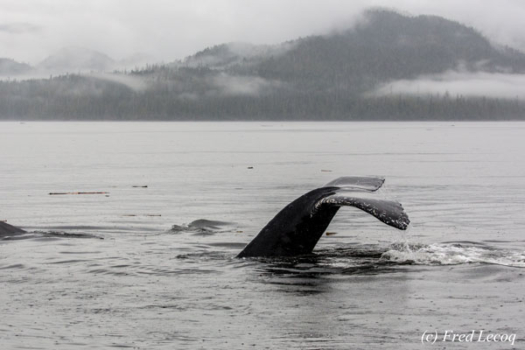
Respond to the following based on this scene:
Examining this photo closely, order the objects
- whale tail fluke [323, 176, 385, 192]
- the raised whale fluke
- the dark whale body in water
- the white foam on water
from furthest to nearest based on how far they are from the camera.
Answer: the dark whale body in water, the white foam on water, whale tail fluke [323, 176, 385, 192], the raised whale fluke

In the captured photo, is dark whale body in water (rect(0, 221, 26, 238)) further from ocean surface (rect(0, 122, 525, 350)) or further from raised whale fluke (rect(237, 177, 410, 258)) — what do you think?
raised whale fluke (rect(237, 177, 410, 258))

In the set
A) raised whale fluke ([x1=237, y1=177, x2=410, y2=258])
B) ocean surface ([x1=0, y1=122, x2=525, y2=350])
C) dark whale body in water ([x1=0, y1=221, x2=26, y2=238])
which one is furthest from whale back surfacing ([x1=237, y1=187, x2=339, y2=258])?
dark whale body in water ([x1=0, y1=221, x2=26, y2=238])

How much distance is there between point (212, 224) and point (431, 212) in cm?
625

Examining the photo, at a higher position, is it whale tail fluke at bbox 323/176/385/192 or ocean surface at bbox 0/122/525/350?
whale tail fluke at bbox 323/176/385/192

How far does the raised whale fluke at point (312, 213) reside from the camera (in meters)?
10.8

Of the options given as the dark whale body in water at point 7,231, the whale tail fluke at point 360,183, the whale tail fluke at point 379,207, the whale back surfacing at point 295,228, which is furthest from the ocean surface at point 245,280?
the whale tail fluke at point 360,183

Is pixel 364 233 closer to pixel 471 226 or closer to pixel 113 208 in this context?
pixel 471 226

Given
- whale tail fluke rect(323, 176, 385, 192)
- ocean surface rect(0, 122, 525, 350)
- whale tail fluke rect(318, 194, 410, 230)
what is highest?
whale tail fluke rect(323, 176, 385, 192)

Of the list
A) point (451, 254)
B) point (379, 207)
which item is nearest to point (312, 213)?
point (379, 207)

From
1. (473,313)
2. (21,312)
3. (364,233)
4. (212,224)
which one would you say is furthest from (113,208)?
(473,313)

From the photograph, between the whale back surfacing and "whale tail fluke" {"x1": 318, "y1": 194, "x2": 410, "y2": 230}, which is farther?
the whale back surfacing

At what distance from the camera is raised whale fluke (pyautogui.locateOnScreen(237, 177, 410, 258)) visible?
35.6 feet

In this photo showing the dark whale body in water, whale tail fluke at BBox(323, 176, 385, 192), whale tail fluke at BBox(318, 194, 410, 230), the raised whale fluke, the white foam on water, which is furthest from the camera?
the dark whale body in water

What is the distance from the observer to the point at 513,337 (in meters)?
8.45
